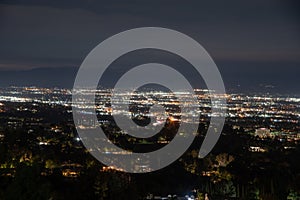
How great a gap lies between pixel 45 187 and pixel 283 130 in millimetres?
16791

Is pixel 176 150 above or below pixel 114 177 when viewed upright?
above

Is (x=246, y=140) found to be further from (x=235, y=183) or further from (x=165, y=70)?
(x=235, y=183)

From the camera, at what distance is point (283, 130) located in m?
20.5

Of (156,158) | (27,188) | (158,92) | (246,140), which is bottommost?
(27,188)

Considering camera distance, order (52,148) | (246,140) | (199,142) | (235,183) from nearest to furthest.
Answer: (235,183)
(52,148)
(199,142)
(246,140)

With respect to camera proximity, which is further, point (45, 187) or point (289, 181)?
point (289, 181)

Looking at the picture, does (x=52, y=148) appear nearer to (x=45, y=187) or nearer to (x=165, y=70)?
(x=165, y=70)

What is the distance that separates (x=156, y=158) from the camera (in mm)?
10438

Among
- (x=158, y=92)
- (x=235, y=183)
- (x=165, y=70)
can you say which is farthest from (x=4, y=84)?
(x=235, y=183)

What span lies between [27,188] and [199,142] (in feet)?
28.6

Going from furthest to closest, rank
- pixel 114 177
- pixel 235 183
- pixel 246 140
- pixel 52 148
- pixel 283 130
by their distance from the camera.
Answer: pixel 283 130
pixel 246 140
pixel 52 148
pixel 235 183
pixel 114 177

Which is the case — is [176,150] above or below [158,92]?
below

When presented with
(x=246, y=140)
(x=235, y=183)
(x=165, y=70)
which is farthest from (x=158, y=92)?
(x=235, y=183)

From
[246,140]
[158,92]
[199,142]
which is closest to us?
[199,142]
